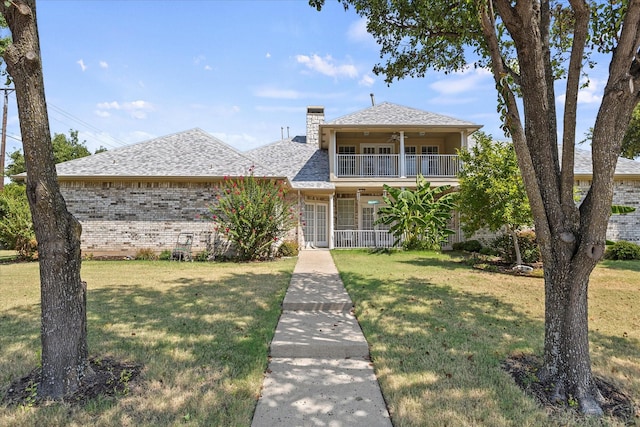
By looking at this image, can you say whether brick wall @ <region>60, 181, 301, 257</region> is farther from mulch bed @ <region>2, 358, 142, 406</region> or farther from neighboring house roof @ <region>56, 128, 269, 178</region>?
mulch bed @ <region>2, 358, 142, 406</region>

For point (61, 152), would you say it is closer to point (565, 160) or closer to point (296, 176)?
point (296, 176)

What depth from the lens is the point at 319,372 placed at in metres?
3.96

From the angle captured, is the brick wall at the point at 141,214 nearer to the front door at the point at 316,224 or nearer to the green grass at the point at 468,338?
the front door at the point at 316,224

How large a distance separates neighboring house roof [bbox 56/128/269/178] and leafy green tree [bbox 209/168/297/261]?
4.73ft

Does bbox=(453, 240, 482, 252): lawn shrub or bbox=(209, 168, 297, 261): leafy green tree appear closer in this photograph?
bbox=(209, 168, 297, 261): leafy green tree

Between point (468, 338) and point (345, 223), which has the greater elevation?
point (345, 223)

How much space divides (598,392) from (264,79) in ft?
39.8

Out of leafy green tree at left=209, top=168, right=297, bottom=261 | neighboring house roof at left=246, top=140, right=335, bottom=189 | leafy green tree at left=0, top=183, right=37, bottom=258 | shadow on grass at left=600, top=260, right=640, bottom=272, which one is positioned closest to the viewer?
shadow on grass at left=600, top=260, right=640, bottom=272

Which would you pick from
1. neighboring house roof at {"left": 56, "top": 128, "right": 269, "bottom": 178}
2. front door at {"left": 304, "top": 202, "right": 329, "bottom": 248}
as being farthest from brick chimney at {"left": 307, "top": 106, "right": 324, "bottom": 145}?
neighboring house roof at {"left": 56, "top": 128, "right": 269, "bottom": 178}

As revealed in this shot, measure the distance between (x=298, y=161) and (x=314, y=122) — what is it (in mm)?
4372

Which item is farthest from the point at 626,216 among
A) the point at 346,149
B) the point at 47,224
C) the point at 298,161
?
the point at 47,224

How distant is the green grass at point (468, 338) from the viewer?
3.12m

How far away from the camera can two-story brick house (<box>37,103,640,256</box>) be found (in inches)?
552

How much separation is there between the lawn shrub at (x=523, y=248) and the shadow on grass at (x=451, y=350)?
210 inches
